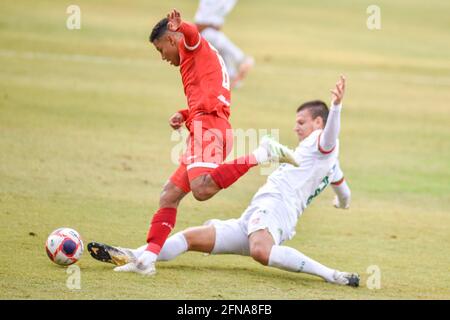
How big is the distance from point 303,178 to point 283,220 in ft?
1.66

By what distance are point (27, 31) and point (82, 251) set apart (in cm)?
1997

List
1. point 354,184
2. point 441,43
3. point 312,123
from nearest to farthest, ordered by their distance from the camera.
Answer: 1. point 312,123
2. point 354,184
3. point 441,43

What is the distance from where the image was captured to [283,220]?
32.3 feet

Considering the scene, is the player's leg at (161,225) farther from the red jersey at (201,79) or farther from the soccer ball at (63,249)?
the red jersey at (201,79)

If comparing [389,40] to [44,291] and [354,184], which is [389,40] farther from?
[44,291]

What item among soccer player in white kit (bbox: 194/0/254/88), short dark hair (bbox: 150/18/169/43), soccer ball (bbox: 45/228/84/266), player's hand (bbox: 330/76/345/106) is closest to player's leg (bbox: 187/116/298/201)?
player's hand (bbox: 330/76/345/106)

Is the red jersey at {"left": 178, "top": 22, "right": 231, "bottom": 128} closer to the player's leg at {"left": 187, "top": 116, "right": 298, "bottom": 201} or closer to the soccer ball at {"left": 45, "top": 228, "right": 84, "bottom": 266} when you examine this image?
the player's leg at {"left": 187, "top": 116, "right": 298, "bottom": 201}

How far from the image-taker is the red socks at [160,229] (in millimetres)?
9500

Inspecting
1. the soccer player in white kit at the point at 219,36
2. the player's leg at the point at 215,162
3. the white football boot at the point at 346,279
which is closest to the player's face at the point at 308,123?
the player's leg at the point at 215,162

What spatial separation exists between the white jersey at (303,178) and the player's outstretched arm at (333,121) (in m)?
0.20

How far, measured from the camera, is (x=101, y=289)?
8.59 m

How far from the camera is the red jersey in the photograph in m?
9.89
